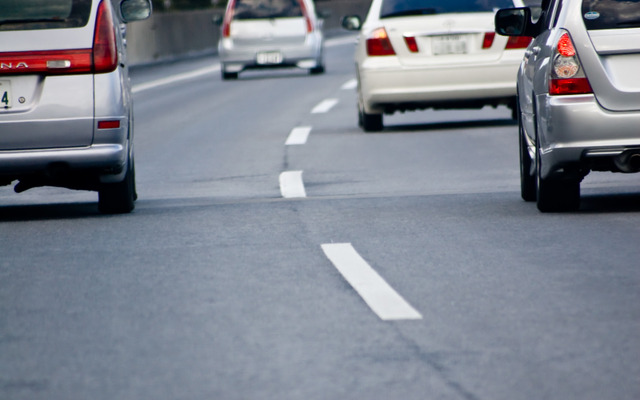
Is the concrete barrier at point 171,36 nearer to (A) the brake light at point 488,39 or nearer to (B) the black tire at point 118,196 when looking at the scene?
(A) the brake light at point 488,39

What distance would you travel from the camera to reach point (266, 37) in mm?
32438

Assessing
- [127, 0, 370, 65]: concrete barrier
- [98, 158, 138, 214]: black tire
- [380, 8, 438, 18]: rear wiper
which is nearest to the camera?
[98, 158, 138, 214]: black tire

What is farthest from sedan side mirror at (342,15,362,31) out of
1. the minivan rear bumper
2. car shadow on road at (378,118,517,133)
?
the minivan rear bumper

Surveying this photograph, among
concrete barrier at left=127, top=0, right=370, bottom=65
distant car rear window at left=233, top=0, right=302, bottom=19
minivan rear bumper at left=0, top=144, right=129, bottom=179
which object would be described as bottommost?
concrete barrier at left=127, top=0, right=370, bottom=65

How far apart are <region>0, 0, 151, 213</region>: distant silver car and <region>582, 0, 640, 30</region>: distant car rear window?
9.41ft

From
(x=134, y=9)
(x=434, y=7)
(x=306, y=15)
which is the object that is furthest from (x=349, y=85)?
(x=134, y=9)

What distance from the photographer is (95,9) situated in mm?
9383

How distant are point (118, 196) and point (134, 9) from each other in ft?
4.45

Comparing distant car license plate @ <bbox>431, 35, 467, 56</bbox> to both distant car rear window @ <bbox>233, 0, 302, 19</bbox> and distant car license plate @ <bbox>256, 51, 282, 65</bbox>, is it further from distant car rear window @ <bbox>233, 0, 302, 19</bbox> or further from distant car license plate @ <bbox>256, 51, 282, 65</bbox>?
distant car rear window @ <bbox>233, 0, 302, 19</bbox>

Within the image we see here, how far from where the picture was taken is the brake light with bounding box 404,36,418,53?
16375 millimetres

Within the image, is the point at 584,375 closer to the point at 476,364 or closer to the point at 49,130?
the point at 476,364

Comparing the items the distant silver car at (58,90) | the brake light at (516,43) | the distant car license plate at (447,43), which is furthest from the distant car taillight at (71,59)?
the brake light at (516,43)

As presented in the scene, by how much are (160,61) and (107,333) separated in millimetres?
35521

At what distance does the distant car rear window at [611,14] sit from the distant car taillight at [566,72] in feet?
0.58
